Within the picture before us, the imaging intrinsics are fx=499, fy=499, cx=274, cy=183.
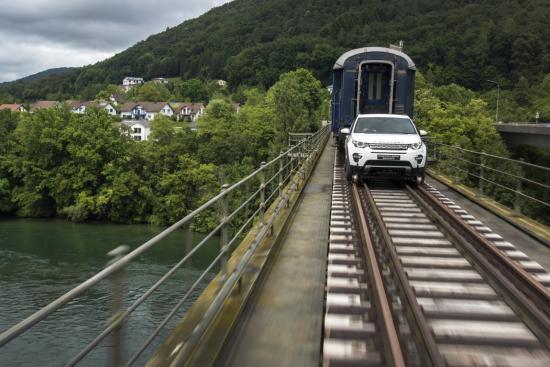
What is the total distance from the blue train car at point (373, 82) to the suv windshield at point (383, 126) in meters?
3.90

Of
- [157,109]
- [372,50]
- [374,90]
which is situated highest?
[157,109]

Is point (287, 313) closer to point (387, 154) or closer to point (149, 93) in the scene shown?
point (387, 154)

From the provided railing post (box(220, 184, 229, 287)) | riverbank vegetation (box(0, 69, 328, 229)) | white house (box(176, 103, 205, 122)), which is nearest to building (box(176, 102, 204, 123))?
white house (box(176, 103, 205, 122))

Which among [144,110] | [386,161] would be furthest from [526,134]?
[144,110]

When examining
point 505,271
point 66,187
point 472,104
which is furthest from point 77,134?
point 505,271

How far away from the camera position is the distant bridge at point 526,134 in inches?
1677

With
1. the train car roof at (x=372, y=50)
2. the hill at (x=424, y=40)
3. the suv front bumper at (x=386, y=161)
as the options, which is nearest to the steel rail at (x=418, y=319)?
the suv front bumper at (x=386, y=161)

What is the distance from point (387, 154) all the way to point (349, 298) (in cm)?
784

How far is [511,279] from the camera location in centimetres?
624

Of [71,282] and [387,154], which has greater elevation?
[387,154]

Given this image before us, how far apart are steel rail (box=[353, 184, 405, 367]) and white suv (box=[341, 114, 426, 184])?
4730 millimetres

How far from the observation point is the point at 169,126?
69.4 meters

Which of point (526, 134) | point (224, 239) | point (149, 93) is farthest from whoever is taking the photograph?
point (149, 93)

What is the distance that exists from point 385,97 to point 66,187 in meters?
52.0
